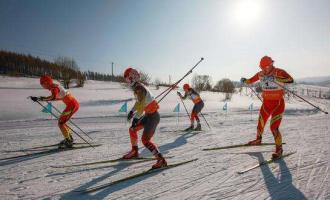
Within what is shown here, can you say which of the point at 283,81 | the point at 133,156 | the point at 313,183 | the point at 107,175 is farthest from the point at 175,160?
the point at 283,81

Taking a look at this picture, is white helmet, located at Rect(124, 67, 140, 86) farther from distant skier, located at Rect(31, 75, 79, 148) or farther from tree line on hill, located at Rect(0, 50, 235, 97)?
tree line on hill, located at Rect(0, 50, 235, 97)

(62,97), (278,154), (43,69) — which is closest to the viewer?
(278,154)

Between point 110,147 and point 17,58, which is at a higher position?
point 17,58

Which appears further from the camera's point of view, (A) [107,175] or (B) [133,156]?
(B) [133,156]

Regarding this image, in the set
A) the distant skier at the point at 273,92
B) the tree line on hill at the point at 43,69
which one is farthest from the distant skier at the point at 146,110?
the tree line on hill at the point at 43,69

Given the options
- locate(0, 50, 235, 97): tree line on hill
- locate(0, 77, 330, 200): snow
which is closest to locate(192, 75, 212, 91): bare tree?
locate(0, 50, 235, 97): tree line on hill

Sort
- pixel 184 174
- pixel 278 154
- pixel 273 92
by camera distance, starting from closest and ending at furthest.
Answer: pixel 184 174 → pixel 278 154 → pixel 273 92

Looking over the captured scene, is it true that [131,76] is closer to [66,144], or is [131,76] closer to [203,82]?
[66,144]

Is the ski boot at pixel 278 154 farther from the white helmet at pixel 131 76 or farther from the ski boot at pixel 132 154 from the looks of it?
the white helmet at pixel 131 76

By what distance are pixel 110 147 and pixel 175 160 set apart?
260cm

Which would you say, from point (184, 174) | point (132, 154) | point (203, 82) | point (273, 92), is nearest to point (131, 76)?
point (132, 154)

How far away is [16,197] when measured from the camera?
412 cm

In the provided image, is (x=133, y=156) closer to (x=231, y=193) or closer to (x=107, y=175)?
(x=107, y=175)

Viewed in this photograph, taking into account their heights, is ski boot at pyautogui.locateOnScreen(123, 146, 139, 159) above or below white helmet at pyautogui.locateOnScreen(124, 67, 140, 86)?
below
